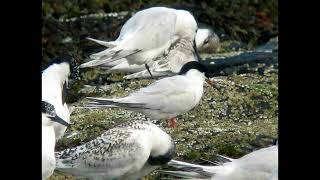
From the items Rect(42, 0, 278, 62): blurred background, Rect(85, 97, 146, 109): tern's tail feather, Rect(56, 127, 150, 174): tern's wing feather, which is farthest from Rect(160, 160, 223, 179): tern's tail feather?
Rect(42, 0, 278, 62): blurred background

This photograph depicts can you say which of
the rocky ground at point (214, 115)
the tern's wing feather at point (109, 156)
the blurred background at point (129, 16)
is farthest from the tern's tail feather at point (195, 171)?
the blurred background at point (129, 16)

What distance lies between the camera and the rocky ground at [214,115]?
5605 mm

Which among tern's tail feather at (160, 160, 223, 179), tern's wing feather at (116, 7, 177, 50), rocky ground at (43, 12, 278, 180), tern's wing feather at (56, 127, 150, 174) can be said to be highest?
tern's wing feather at (116, 7, 177, 50)

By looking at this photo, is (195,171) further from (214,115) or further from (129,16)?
(129,16)

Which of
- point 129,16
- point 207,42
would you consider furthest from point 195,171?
point 129,16

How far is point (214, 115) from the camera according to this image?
6.39 meters

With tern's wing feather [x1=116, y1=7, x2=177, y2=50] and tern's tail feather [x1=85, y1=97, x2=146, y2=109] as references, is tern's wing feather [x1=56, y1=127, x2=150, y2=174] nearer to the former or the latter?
A: tern's tail feather [x1=85, y1=97, x2=146, y2=109]

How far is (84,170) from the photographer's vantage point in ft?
14.4

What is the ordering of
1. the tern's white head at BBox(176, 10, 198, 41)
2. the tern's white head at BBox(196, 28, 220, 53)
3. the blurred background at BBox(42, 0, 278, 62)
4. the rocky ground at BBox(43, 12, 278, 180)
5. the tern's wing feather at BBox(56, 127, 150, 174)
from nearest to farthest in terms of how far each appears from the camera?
the tern's wing feather at BBox(56, 127, 150, 174) < the rocky ground at BBox(43, 12, 278, 180) < the tern's white head at BBox(176, 10, 198, 41) < the tern's white head at BBox(196, 28, 220, 53) < the blurred background at BBox(42, 0, 278, 62)

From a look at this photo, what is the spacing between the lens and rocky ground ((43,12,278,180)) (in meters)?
5.61

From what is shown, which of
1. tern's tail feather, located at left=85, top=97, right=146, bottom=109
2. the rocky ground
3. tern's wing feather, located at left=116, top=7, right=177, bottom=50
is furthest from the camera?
tern's wing feather, located at left=116, top=7, right=177, bottom=50
